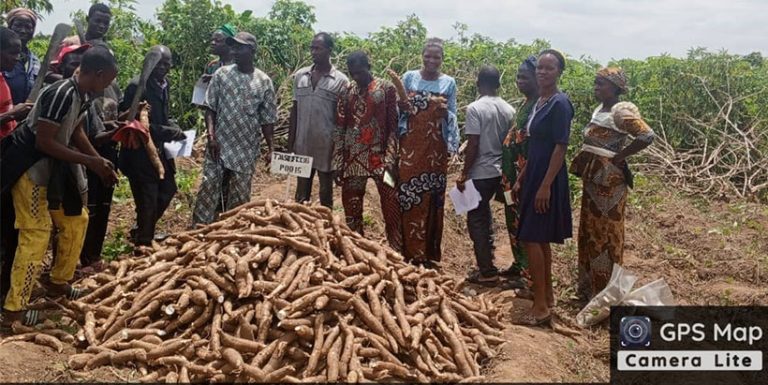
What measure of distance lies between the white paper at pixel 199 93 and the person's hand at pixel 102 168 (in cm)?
189

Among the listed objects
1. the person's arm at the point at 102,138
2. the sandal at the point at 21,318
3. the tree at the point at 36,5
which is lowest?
the sandal at the point at 21,318

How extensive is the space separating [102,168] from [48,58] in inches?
33.5

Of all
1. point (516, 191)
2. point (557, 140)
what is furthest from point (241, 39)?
point (557, 140)

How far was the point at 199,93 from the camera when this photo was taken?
616cm

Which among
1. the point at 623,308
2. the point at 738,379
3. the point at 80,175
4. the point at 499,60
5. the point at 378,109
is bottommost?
the point at 738,379

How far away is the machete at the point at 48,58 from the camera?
4.36m

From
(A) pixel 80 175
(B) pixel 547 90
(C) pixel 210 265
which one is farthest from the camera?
(B) pixel 547 90

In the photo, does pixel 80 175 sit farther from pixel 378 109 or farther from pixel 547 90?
pixel 547 90

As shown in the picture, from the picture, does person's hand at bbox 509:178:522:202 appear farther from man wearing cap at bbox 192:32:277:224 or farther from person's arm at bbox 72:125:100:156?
person's arm at bbox 72:125:100:156

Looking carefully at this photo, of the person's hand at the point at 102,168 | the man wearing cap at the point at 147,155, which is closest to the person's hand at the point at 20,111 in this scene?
the person's hand at the point at 102,168

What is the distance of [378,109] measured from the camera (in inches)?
214

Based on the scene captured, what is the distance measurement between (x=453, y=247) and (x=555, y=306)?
1.87 meters

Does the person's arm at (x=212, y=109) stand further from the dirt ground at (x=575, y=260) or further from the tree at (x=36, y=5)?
the tree at (x=36, y=5)

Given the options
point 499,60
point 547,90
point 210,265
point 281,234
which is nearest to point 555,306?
point 547,90
